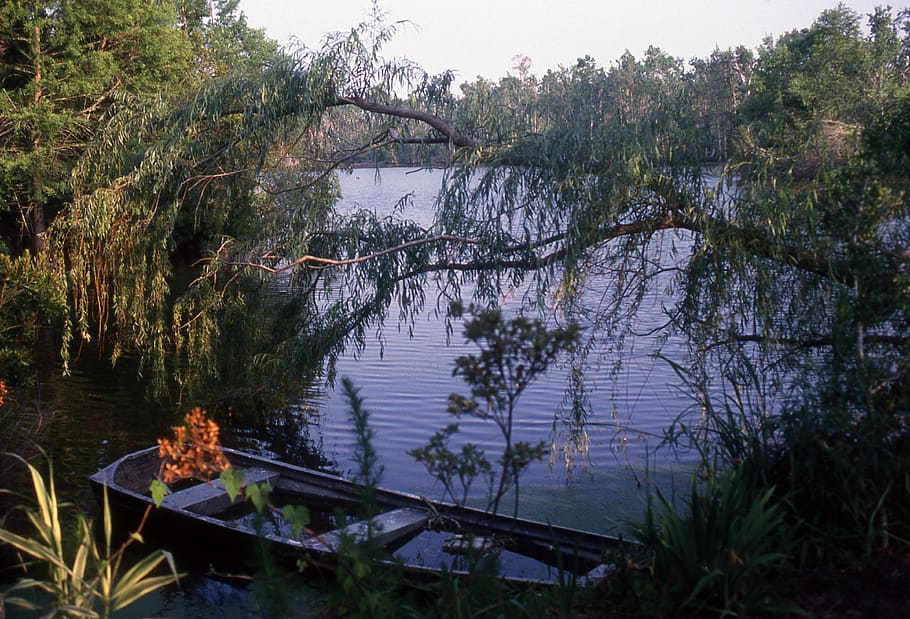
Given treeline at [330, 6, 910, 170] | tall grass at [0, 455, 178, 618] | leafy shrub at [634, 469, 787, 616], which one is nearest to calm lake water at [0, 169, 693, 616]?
treeline at [330, 6, 910, 170]

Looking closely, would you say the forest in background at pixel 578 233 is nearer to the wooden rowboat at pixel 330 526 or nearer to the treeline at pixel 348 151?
the treeline at pixel 348 151

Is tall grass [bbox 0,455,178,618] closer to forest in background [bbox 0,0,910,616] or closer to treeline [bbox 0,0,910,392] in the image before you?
forest in background [bbox 0,0,910,616]

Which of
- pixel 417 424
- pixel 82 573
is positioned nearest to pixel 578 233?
pixel 82 573

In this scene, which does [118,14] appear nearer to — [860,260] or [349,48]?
[349,48]

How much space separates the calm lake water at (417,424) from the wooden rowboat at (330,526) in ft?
2.13

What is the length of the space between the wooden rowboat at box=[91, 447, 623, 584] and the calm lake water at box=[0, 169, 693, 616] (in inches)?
25.6

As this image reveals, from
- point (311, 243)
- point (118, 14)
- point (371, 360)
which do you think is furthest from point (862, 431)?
Answer: point (118, 14)

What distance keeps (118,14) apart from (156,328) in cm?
1407

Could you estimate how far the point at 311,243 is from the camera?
862 cm

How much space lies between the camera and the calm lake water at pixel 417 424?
9133mm

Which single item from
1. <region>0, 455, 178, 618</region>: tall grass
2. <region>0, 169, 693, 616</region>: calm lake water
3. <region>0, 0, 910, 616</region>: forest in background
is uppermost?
<region>0, 0, 910, 616</region>: forest in background

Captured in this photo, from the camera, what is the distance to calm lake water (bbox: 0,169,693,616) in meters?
9.13

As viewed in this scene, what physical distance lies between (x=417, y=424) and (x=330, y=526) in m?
3.44

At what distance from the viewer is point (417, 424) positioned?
38.3ft
